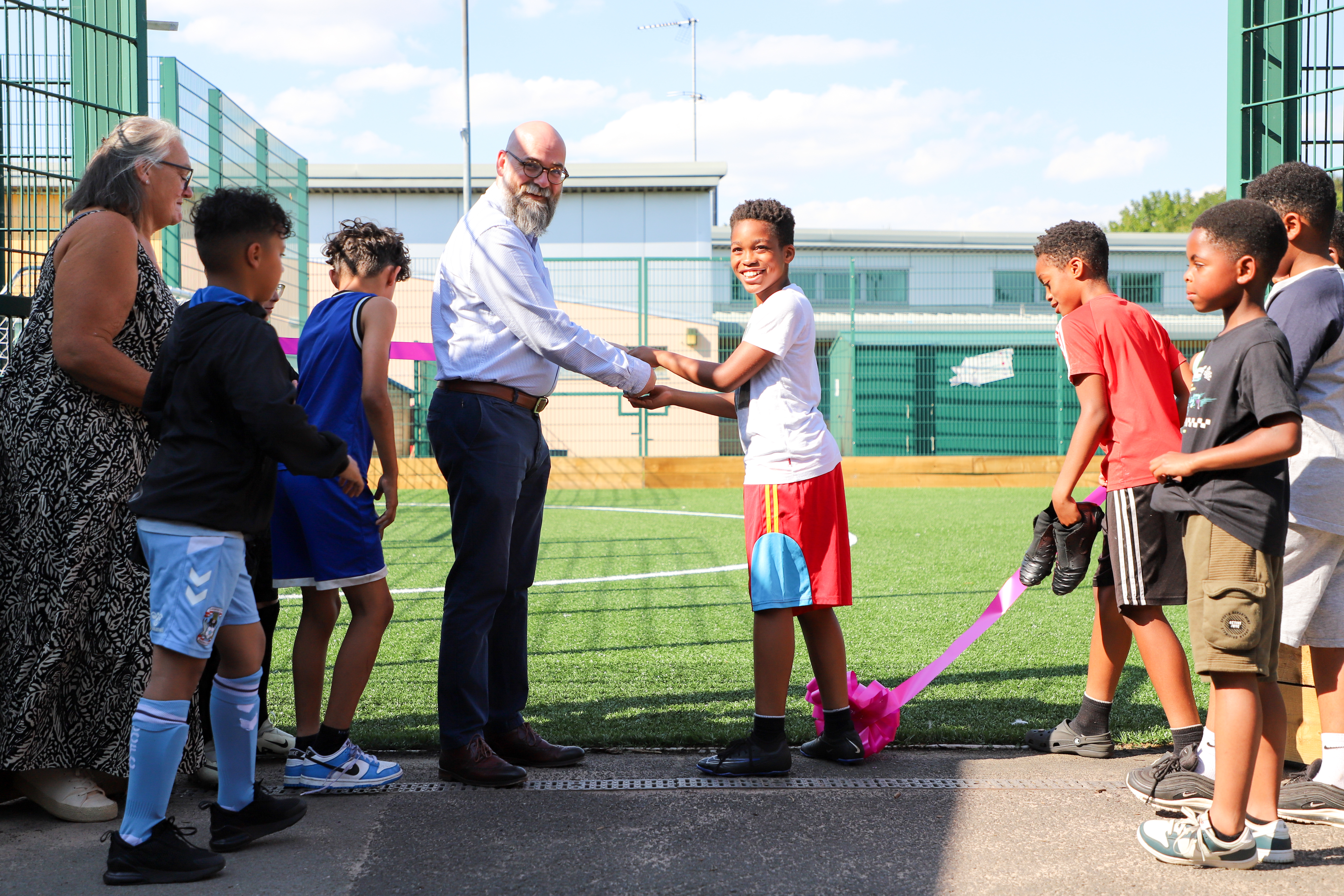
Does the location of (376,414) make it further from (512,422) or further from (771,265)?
(771,265)

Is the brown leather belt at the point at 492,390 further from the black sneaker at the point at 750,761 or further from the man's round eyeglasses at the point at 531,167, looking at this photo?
the black sneaker at the point at 750,761

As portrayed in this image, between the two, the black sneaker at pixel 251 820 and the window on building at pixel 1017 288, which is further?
the window on building at pixel 1017 288

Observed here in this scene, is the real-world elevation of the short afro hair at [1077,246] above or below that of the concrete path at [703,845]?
above

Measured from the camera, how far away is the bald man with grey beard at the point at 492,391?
3.29 metres

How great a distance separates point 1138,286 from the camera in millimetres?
20297

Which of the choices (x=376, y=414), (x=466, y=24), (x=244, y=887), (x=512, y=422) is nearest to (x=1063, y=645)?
(x=512, y=422)

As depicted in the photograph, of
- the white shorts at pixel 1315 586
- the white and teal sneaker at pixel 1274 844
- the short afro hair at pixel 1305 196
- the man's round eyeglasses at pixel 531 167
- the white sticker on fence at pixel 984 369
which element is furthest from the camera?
the white sticker on fence at pixel 984 369

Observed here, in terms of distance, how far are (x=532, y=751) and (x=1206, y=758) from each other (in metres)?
2.06

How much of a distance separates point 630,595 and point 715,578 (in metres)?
0.89

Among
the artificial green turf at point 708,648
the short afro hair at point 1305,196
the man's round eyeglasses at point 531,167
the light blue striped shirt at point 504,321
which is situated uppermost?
the man's round eyeglasses at point 531,167

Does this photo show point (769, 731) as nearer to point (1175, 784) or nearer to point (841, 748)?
point (841, 748)

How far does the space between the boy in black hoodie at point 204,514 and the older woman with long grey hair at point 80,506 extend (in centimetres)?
41

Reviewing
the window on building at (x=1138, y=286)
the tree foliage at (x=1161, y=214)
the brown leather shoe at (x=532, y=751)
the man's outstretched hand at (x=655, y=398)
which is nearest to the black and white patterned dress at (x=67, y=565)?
the brown leather shoe at (x=532, y=751)

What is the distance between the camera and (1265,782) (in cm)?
269
